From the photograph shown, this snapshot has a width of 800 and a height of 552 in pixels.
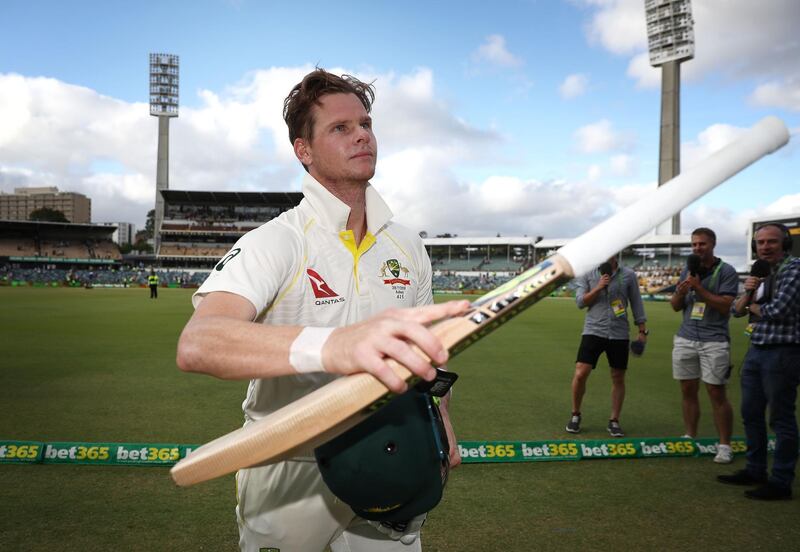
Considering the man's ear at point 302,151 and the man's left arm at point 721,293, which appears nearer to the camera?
the man's ear at point 302,151

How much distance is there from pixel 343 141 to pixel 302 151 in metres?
0.22

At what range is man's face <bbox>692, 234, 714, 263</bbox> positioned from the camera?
19.3 ft

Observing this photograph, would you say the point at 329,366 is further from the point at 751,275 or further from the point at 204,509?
the point at 751,275

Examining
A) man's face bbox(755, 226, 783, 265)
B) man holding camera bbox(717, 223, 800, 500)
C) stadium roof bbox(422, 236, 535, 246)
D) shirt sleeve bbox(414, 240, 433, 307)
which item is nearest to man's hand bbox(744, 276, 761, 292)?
man holding camera bbox(717, 223, 800, 500)

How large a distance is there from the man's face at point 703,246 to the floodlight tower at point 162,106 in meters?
79.8

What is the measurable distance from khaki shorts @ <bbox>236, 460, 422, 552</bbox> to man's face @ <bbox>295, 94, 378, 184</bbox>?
3.52ft

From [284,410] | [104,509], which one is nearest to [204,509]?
[104,509]

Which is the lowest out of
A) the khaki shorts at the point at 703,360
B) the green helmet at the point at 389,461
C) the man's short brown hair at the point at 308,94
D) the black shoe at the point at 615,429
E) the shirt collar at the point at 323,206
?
the black shoe at the point at 615,429

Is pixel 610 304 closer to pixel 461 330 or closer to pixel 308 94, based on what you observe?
pixel 308 94

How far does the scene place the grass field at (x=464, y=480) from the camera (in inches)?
145

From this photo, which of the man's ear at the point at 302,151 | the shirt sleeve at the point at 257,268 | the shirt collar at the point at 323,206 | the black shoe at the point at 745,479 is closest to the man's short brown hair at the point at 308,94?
the man's ear at the point at 302,151

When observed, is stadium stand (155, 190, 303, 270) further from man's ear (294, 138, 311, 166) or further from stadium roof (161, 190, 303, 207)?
man's ear (294, 138, 311, 166)

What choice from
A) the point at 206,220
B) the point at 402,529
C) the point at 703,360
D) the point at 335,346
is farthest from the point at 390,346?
the point at 206,220

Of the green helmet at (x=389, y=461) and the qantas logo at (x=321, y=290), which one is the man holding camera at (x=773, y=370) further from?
the qantas logo at (x=321, y=290)
